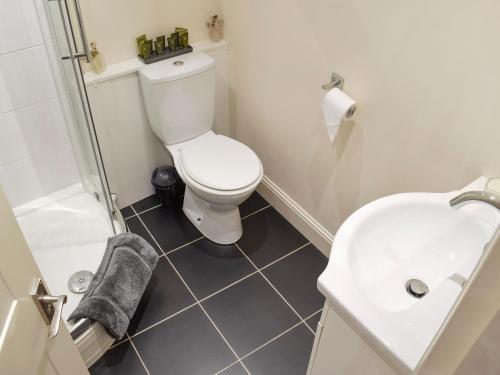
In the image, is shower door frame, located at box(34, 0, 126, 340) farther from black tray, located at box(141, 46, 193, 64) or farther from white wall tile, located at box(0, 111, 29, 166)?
black tray, located at box(141, 46, 193, 64)

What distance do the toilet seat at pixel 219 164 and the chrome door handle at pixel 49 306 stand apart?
3.71ft

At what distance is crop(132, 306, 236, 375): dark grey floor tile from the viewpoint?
1938mm

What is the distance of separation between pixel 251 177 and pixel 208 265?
0.52m

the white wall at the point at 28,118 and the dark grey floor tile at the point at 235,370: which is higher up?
the white wall at the point at 28,118

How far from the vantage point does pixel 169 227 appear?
2529mm

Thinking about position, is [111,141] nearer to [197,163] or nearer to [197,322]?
[197,163]

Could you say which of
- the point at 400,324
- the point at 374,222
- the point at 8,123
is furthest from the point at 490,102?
the point at 8,123

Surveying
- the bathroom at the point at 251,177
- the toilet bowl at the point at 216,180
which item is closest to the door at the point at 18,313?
the bathroom at the point at 251,177

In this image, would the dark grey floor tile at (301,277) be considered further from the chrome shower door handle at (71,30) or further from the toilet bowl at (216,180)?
the chrome shower door handle at (71,30)

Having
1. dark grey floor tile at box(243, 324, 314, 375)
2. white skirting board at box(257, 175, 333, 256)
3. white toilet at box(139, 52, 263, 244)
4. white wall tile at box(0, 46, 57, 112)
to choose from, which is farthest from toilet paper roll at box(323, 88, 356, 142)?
white wall tile at box(0, 46, 57, 112)

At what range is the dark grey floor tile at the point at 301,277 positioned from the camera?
2.17 m

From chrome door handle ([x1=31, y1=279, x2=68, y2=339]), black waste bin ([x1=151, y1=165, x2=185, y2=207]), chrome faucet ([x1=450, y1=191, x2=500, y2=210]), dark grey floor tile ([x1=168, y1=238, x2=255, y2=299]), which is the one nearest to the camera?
chrome faucet ([x1=450, y1=191, x2=500, y2=210])

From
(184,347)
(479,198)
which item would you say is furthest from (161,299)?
(479,198)

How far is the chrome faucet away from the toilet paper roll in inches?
33.3
